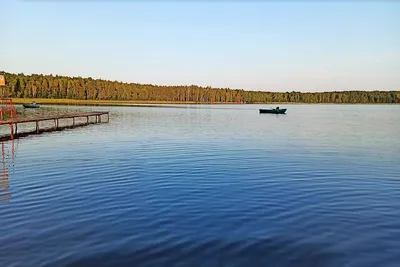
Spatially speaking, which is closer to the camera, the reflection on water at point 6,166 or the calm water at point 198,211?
the calm water at point 198,211

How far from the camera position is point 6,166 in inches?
808

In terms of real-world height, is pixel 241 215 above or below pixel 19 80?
below

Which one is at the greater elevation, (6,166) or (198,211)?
(198,211)

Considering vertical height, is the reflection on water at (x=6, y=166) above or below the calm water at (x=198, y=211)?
below

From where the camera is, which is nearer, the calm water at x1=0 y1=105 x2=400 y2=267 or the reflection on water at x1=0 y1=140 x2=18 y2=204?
the calm water at x1=0 y1=105 x2=400 y2=267

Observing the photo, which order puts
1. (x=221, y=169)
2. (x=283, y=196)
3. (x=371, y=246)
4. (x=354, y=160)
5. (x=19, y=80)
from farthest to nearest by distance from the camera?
(x=19, y=80) → (x=354, y=160) → (x=221, y=169) → (x=283, y=196) → (x=371, y=246)

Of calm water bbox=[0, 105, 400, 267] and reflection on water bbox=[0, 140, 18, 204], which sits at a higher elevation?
calm water bbox=[0, 105, 400, 267]

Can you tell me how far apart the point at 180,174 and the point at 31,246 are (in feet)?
33.0

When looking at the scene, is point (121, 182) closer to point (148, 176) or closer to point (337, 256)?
point (148, 176)

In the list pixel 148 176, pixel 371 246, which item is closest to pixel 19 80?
pixel 148 176

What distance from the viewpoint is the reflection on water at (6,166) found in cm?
1378

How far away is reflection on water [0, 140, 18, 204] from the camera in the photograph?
13776mm

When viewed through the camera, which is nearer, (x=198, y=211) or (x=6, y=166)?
(x=198, y=211)

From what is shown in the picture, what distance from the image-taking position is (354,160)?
78.5 ft
